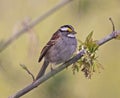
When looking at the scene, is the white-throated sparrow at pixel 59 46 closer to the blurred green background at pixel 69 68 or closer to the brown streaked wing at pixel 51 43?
the brown streaked wing at pixel 51 43

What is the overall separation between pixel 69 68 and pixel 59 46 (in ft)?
0.85

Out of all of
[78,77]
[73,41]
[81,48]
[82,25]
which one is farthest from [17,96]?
[82,25]

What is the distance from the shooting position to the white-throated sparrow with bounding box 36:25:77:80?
426cm

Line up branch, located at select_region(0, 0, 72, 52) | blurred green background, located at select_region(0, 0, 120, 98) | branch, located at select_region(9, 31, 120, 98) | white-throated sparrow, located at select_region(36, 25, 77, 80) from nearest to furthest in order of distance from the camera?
branch, located at select_region(9, 31, 120, 98) < branch, located at select_region(0, 0, 72, 52) < white-throated sparrow, located at select_region(36, 25, 77, 80) < blurred green background, located at select_region(0, 0, 120, 98)

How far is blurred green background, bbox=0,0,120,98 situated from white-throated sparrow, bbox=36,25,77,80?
0.36ft

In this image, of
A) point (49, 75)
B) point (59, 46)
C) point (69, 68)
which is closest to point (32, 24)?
point (49, 75)

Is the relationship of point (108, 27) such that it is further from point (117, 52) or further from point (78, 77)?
point (78, 77)

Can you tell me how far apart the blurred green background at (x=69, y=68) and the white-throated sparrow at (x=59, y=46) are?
0.11 meters

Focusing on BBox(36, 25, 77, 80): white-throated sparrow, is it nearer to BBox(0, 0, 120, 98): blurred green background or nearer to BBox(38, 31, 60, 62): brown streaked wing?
BBox(38, 31, 60, 62): brown streaked wing

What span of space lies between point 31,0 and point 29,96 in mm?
923

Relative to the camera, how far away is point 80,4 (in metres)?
4.44

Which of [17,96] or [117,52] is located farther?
[117,52]

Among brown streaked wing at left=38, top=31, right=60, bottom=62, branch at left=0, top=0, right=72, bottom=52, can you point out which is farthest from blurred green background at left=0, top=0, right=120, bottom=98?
branch at left=0, top=0, right=72, bottom=52

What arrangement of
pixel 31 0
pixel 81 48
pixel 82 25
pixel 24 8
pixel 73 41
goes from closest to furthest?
pixel 81 48 < pixel 73 41 < pixel 31 0 < pixel 24 8 < pixel 82 25
